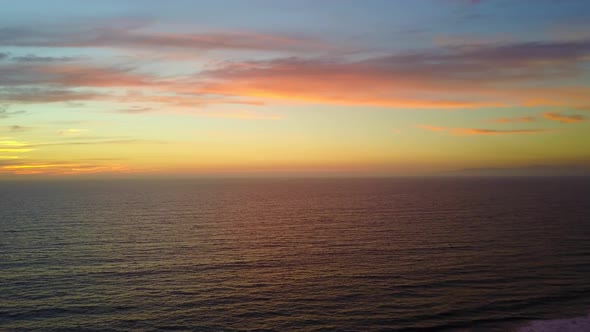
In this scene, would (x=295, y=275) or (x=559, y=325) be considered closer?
(x=559, y=325)

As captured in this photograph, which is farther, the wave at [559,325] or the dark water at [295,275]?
the dark water at [295,275]

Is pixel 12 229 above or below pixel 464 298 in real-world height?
above

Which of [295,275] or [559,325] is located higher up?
[295,275]

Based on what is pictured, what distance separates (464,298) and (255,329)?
977 inches

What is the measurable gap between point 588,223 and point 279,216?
80286 mm

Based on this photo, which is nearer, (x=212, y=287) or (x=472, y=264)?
(x=212, y=287)

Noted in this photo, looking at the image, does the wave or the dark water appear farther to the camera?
the dark water

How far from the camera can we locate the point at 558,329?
38.2m

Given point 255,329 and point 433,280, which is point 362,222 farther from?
point 255,329

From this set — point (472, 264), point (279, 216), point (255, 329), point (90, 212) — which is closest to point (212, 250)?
point (255, 329)

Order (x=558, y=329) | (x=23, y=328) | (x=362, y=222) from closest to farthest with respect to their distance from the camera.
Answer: (x=558, y=329) → (x=23, y=328) → (x=362, y=222)

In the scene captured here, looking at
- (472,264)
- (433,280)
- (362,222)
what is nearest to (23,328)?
(433,280)

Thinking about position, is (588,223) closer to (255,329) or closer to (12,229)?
(255,329)

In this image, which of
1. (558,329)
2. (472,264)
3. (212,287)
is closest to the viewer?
(558,329)
